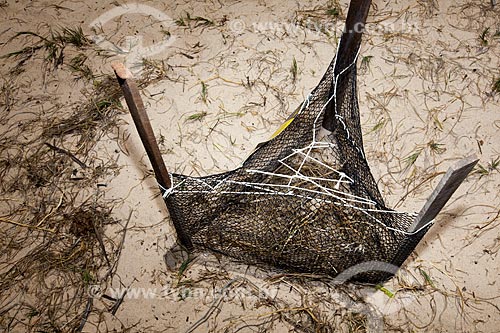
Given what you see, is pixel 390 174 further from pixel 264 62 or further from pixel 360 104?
pixel 264 62

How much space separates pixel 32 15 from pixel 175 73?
1369mm

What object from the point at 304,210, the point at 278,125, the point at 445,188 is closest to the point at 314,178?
the point at 304,210

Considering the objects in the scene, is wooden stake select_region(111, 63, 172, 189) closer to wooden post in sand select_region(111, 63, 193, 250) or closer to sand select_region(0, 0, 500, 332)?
wooden post in sand select_region(111, 63, 193, 250)

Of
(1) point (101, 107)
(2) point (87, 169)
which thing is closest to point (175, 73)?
(1) point (101, 107)

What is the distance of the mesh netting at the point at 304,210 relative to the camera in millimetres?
2639

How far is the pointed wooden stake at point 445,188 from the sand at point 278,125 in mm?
736

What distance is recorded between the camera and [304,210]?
9.36 ft

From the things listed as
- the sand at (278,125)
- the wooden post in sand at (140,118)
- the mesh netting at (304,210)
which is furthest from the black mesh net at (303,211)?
the wooden post in sand at (140,118)

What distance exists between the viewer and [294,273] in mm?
2744

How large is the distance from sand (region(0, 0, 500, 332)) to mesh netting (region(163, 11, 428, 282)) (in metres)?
0.17

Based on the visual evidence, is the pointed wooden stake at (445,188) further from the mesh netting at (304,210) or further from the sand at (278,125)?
the sand at (278,125)

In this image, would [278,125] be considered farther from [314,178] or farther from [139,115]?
[139,115]

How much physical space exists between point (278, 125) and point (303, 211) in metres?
0.72

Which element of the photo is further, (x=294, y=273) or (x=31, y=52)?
(x=31, y=52)
